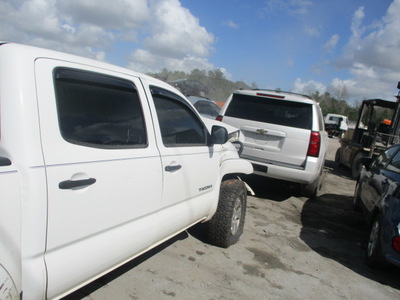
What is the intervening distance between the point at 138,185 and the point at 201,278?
4.82 feet

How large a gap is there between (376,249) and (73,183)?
3.49m

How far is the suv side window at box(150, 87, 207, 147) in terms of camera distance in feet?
9.93

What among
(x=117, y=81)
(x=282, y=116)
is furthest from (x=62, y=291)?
(x=282, y=116)

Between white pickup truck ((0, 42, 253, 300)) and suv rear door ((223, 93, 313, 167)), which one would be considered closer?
white pickup truck ((0, 42, 253, 300))

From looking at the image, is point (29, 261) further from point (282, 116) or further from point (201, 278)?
point (282, 116)

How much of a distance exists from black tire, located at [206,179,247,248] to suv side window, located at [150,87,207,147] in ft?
2.75

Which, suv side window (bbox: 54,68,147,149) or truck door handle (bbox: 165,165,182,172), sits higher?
suv side window (bbox: 54,68,147,149)

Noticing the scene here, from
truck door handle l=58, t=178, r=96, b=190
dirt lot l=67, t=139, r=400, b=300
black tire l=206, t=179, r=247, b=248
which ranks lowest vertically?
dirt lot l=67, t=139, r=400, b=300

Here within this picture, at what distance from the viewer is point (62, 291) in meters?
2.05

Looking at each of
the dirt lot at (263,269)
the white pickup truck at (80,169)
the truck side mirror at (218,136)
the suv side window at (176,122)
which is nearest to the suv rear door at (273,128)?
the dirt lot at (263,269)

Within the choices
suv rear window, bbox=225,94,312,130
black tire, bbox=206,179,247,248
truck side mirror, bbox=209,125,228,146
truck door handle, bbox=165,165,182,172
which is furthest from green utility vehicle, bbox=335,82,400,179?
truck door handle, bbox=165,165,182,172

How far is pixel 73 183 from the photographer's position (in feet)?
6.58

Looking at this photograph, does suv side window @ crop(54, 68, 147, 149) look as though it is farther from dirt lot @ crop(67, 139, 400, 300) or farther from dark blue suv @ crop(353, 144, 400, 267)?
dark blue suv @ crop(353, 144, 400, 267)

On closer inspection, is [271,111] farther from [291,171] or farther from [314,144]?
[291,171]
